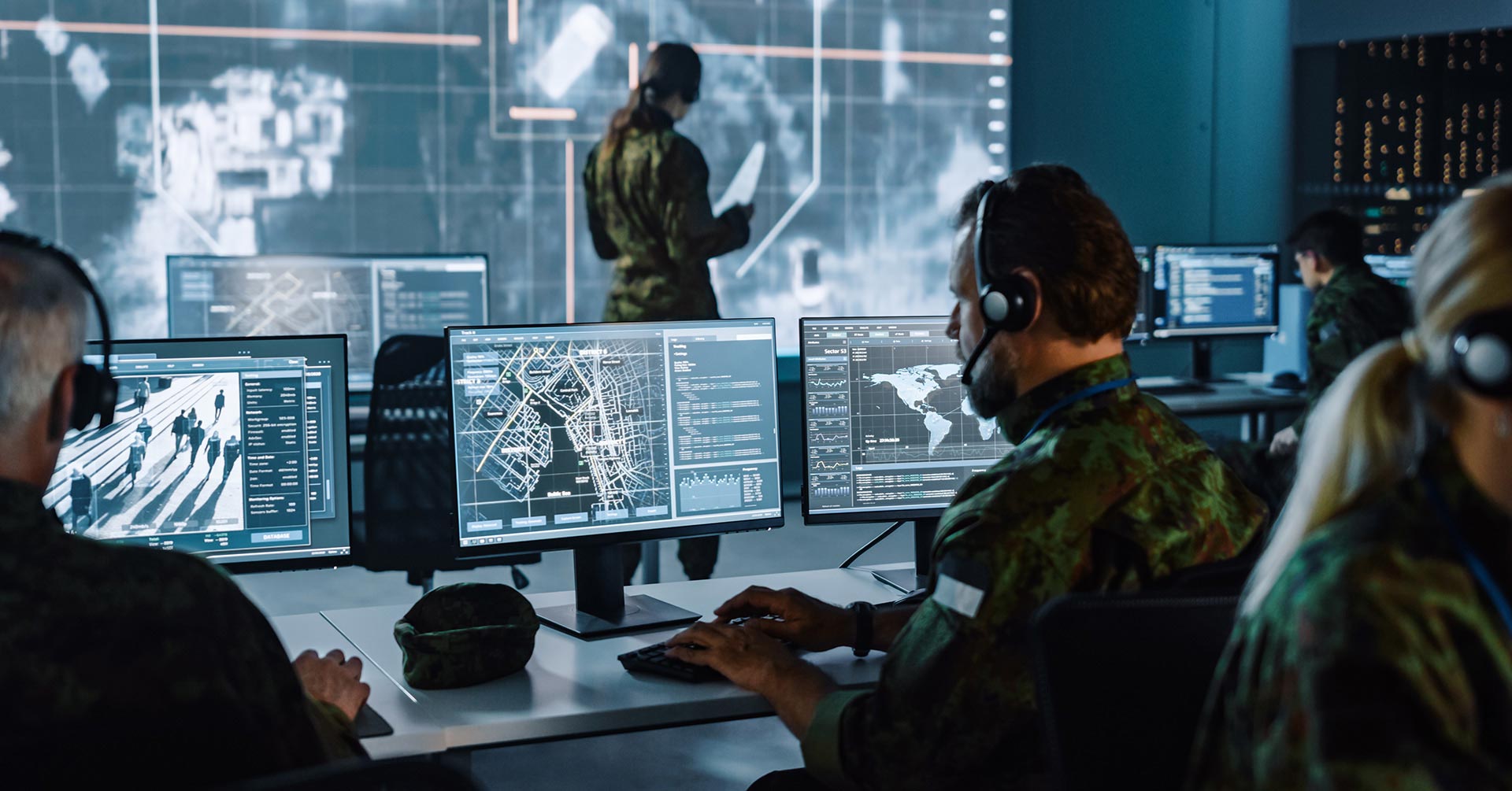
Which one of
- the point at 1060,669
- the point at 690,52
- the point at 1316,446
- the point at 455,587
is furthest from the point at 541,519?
the point at 690,52

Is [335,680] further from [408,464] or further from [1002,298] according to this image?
[408,464]

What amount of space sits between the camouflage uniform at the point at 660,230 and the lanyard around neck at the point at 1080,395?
256cm

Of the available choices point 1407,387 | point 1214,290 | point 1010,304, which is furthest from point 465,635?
point 1214,290

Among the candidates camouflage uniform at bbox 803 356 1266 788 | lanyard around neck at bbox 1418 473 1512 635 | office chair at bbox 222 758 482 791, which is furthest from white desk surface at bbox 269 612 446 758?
lanyard around neck at bbox 1418 473 1512 635

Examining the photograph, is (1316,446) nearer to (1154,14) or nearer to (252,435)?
(252,435)

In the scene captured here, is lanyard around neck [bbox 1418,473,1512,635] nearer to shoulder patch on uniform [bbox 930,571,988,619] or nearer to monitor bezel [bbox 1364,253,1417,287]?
monitor bezel [bbox 1364,253,1417,287]

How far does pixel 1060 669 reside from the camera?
113 cm

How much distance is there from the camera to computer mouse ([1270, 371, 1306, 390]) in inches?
205

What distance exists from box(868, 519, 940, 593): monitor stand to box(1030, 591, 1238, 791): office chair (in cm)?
117

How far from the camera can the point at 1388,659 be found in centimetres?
73

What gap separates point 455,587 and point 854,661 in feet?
1.81

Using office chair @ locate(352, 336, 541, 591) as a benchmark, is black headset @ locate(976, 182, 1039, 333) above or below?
above

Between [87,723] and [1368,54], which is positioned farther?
[1368,54]

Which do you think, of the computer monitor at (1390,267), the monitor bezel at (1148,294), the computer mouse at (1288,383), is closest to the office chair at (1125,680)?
the monitor bezel at (1148,294)
